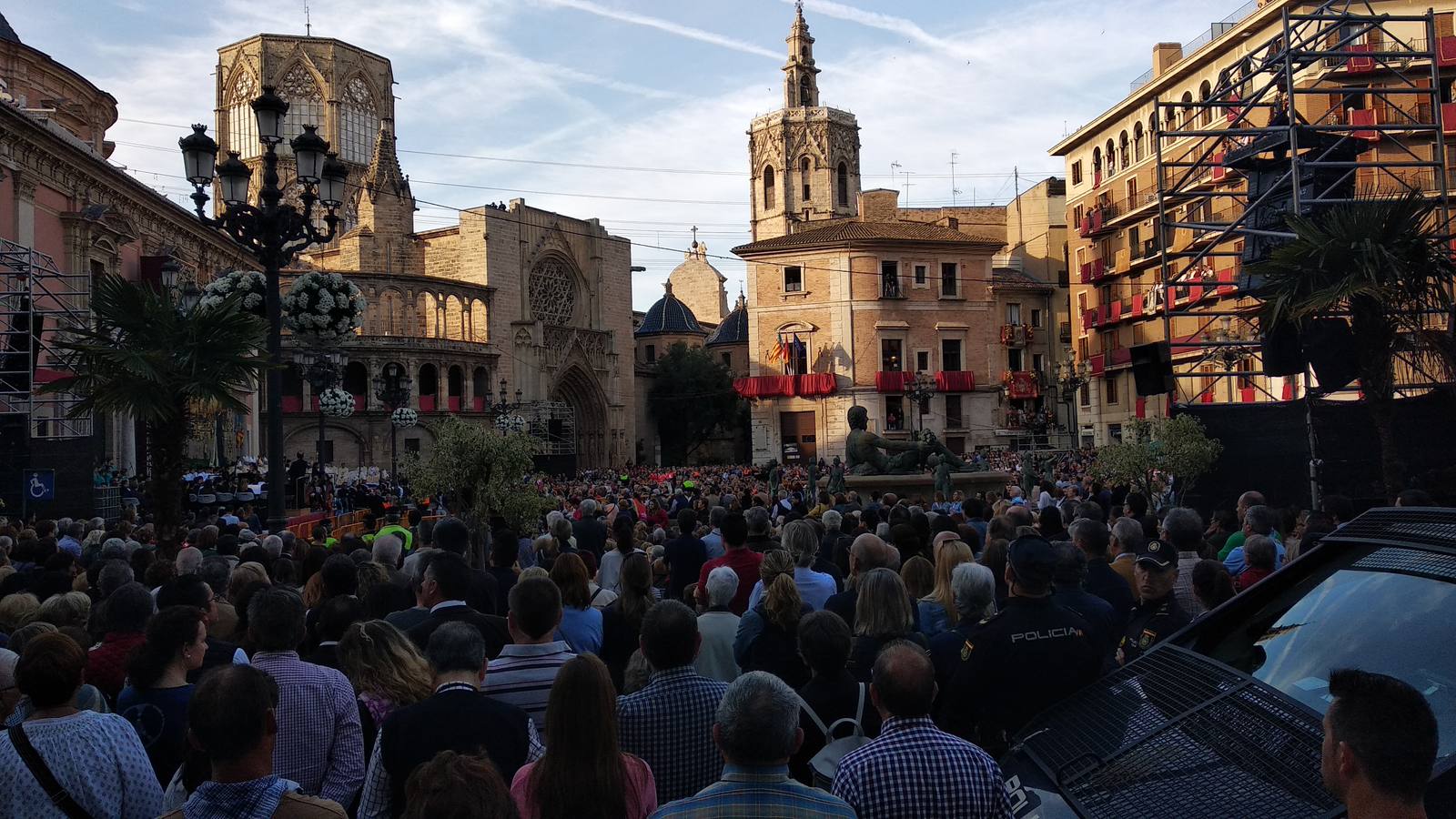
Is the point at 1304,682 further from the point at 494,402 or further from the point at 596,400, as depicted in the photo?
the point at 596,400

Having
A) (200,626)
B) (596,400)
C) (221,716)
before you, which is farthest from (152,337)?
(596,400)

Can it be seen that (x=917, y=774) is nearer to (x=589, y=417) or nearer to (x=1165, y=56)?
(x=1165, y=56)

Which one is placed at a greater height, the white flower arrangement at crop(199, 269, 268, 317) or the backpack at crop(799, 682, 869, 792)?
the white flower arrangement at crop(199, 269, 268, 317)

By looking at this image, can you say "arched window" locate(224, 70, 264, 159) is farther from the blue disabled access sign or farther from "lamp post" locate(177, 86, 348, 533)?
"lamp post" locate(177, 86, 348, 533)

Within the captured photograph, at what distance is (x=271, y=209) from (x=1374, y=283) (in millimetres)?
11177

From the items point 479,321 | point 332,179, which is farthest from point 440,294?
point 332,179

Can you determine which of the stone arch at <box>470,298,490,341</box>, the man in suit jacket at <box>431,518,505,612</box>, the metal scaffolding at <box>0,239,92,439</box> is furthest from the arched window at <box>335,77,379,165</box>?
the man in suit jacket at <box>431,518,505,612</box>

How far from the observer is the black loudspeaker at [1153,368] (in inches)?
689

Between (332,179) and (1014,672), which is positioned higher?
(332,179)

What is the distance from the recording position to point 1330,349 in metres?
13.6

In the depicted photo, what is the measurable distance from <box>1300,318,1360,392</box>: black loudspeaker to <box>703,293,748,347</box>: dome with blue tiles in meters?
54.6

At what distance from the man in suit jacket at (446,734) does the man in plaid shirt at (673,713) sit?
0.39 meters

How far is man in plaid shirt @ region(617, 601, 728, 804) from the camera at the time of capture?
12.8ft

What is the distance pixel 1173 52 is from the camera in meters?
42.1
